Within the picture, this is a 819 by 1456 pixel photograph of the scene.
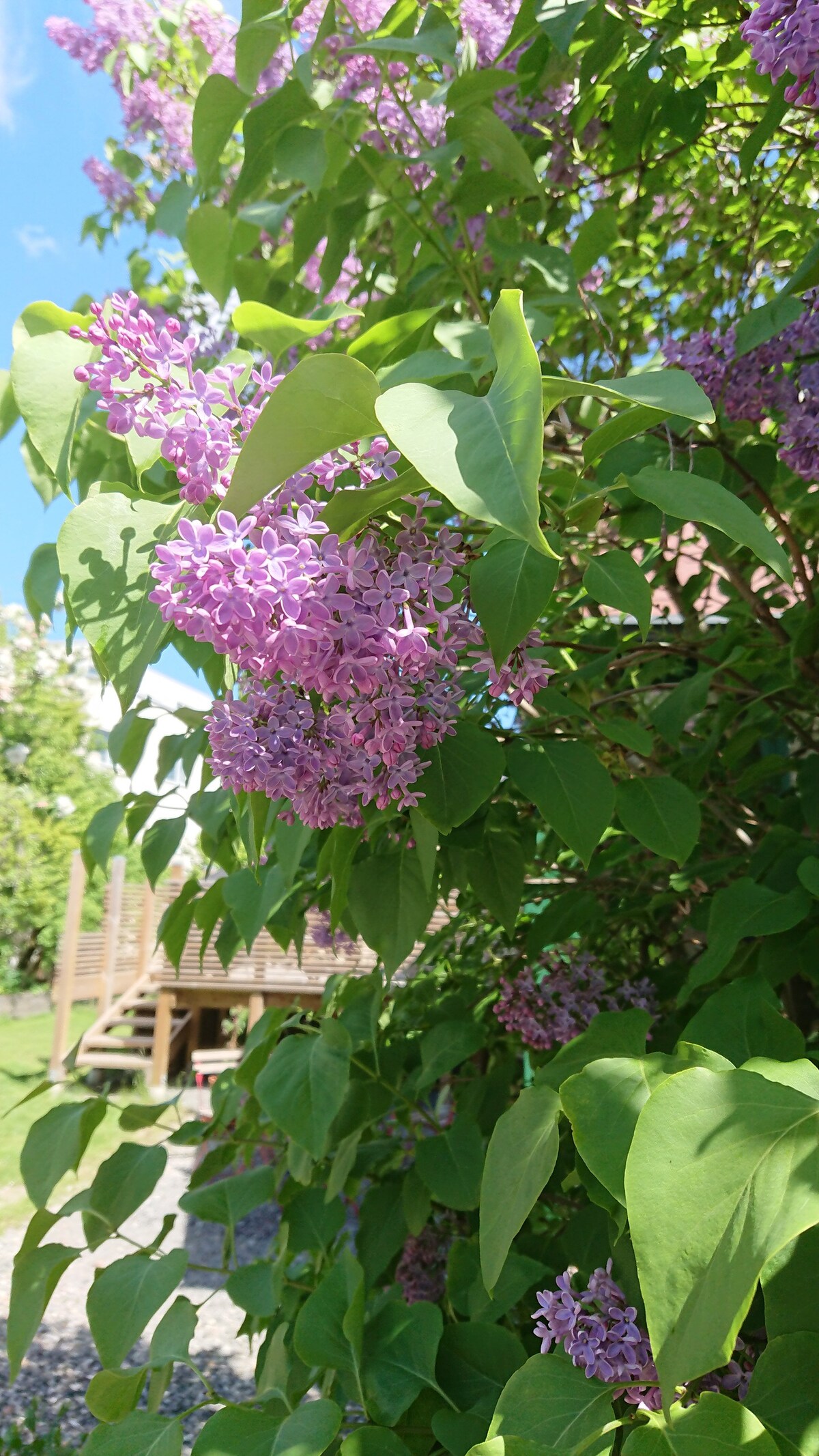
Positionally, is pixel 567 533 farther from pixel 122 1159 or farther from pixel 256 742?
pixel 122 1159

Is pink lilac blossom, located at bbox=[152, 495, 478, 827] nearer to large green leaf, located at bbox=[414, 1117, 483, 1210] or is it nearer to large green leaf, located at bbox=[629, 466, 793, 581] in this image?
large green leaf, located at bbox=[629, 466, 793, 581]

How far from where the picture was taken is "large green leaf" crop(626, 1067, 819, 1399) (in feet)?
1.13

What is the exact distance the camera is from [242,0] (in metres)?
0.96

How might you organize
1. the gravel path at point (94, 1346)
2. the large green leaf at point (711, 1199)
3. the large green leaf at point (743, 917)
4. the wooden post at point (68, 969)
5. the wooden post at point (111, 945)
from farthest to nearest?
1. the wooden post at point (111, 945)
2. the wooden post at point (68, 969)
3. the gravel path at point (94, 1346)
4. the large green leaf at point (743, 917)
5. the large green leaf at point (711, 1199)

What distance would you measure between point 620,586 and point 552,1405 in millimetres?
467

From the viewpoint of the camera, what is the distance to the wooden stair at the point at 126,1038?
7070mm

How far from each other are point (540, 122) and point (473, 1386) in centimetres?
157

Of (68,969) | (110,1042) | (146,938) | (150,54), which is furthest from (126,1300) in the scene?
(146,938)

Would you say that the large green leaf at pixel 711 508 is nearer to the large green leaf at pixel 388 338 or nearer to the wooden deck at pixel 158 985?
the large green leaf at pixel 388 338

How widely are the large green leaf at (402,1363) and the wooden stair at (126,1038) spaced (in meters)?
6.13

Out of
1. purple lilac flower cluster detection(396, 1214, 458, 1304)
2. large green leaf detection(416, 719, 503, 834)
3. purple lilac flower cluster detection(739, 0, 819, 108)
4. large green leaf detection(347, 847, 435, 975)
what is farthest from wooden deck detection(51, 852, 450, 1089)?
purple lilac flower cluster detection(739, 0, 819, 108)

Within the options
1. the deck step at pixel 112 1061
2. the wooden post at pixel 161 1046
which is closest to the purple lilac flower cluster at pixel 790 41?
the wooden post at pixel 161 1046

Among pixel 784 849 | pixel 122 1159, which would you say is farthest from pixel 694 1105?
pixel 122 1159

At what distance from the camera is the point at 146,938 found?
8219 mm
